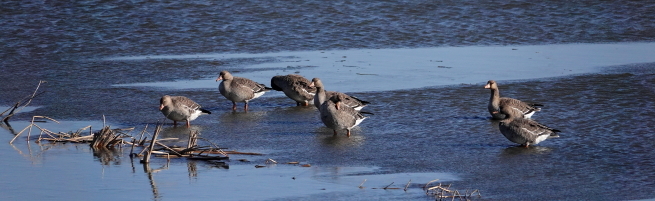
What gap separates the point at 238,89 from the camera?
13.3 meters

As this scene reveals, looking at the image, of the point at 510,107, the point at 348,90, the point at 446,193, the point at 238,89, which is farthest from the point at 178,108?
the point at 446,193

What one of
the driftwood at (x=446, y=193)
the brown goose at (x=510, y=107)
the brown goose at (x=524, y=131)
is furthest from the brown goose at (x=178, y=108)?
the driftwood at (x=446, y=193)

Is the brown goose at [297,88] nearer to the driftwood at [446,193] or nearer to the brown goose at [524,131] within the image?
the brown goose at [524,131]

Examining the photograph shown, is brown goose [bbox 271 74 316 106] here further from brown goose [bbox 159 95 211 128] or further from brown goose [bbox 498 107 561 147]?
brown goose [bbox 498 107 561 147]

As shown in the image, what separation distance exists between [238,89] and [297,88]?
0.90m

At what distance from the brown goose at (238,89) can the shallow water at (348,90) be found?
0.81 feet

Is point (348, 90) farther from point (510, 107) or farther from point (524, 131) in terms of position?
point (524, 131)

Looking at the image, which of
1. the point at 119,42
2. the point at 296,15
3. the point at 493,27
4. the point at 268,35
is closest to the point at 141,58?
the point at 119,42

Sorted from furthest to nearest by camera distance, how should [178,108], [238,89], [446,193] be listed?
[238,89], [178,108], [446,193]

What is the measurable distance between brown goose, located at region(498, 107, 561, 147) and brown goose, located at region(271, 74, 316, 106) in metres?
4.01

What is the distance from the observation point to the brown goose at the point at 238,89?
13.3 meters

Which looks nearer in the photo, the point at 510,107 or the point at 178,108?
the point at 178,108

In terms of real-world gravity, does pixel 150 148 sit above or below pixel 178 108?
above

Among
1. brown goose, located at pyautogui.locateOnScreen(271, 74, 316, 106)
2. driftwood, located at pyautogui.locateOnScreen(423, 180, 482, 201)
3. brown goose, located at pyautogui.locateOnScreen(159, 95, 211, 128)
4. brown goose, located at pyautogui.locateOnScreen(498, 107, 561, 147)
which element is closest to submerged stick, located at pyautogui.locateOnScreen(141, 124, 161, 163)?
brown goose, located at pyautogui.locateOnScreen(159, 95, 211, 128)
